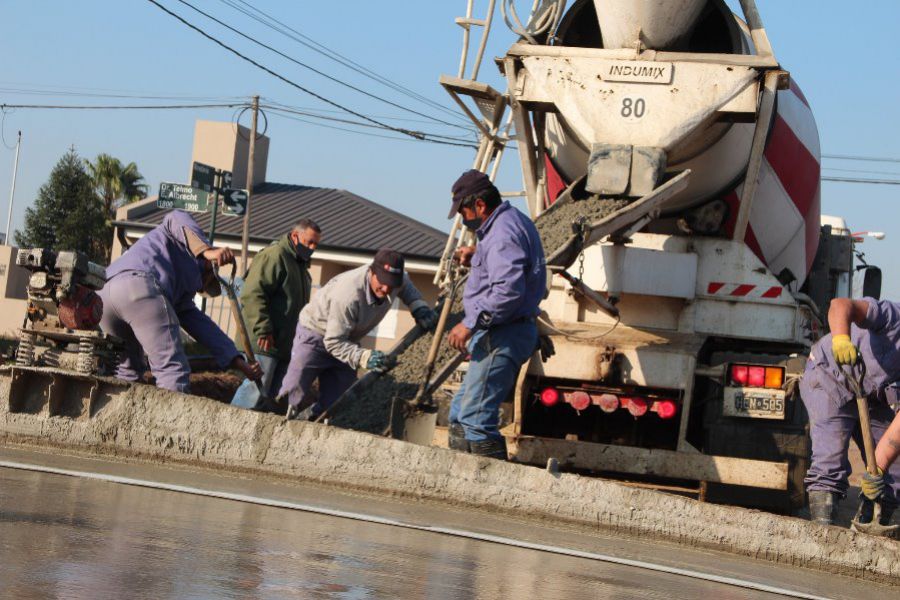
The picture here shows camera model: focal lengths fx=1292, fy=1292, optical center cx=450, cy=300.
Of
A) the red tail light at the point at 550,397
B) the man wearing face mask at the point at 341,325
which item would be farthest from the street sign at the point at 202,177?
the red tail light at the point at 550,397

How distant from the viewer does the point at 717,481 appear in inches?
306

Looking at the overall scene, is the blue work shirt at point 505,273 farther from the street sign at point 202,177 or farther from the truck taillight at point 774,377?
the street sign at point 202,177

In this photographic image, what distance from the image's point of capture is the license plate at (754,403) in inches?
329

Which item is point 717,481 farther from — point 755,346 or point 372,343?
point 372,343

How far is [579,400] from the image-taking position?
8.36m

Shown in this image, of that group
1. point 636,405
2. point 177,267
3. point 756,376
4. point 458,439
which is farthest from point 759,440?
point 177,267

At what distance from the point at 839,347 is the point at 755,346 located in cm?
218

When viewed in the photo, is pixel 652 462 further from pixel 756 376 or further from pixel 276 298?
pixel 276 298

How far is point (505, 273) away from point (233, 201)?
35.3 ft

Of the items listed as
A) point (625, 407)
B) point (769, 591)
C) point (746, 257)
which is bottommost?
point (769, 591)

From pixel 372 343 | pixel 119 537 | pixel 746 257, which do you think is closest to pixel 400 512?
pixel 119 537

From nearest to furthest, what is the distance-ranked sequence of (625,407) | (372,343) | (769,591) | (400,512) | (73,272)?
(769,591), (400,512), (73,272), (625,407), (372,343)

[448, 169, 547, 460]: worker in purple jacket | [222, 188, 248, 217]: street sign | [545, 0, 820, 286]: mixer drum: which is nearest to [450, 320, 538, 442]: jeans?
[448, 169, 547, 460]: worker in purple jacket

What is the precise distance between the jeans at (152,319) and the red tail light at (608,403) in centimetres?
265
